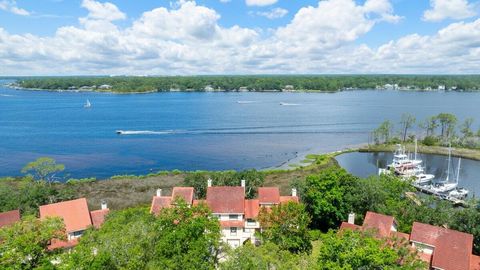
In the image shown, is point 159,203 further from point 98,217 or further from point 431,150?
point 431,150

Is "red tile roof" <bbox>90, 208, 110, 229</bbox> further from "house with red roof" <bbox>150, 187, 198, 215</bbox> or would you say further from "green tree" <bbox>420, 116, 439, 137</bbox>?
"green tree" <bbox>420, 116, 439, 137</bbox>

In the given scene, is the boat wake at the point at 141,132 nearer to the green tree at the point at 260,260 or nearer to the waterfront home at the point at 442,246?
the waterfront home at the point at 442,246

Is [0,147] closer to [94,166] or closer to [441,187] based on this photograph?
[94,166]

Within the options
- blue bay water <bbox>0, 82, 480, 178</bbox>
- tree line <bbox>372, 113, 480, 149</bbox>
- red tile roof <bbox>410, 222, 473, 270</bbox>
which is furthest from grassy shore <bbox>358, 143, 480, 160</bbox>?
red tile roof <bbox>410, 222, 473, 270</bbox>

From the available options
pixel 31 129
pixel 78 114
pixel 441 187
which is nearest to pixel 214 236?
pixel 441 187

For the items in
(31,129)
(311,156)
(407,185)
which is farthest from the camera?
(31,129)

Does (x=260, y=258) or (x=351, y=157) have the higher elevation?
(x=260, y=258)

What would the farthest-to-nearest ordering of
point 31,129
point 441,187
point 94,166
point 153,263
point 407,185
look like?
1. point 31,129
2. point 94,166
3. point 441,187
4. point 407,185
5. point 153,263
